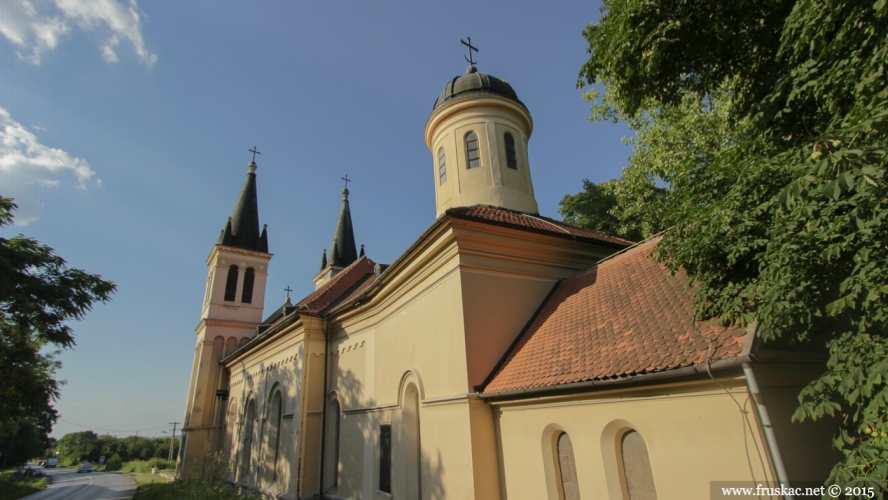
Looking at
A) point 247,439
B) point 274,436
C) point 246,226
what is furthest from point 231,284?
point 274,436

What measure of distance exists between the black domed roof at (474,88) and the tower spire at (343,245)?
19.5m

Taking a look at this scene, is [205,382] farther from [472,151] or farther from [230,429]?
[472,151]

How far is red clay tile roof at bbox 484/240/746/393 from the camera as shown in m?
4.84

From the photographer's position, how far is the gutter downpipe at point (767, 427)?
3.68 meters

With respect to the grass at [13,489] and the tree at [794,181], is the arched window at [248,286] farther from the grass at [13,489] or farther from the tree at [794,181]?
the tree at [794,181]

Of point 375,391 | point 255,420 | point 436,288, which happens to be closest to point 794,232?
point 436,288

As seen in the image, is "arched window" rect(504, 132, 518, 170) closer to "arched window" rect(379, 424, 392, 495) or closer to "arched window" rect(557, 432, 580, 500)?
"arched window" rect(379, 424, 392, 495)

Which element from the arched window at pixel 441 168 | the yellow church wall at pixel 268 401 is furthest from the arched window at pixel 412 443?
the arched window at pixel 441 168

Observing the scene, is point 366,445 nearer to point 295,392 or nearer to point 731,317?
point 295,392

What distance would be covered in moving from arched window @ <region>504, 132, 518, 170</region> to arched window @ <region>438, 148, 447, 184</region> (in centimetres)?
196

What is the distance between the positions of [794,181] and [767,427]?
2170mm

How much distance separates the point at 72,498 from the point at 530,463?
1383 inches

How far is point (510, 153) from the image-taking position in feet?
42.5

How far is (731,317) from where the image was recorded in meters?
4.45
